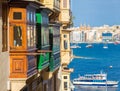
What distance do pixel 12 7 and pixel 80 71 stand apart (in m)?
A: 93.0

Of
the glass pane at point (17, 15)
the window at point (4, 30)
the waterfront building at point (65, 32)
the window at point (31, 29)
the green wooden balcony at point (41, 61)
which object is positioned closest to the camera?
the window at point (4, 30)

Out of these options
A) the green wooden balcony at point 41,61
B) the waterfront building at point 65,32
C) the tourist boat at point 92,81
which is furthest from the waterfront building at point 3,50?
the tourist boat at point 92,81

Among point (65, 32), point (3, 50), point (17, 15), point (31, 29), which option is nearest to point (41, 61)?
point (31, 29)

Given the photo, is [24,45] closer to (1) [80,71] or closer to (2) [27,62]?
(2) [27,62]

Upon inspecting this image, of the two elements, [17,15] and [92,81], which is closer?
[17,15]

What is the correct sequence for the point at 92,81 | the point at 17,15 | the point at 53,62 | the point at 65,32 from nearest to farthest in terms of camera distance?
the point at 17,15 < the point at 53,62 < the point at 65,32 < the point at 92,81

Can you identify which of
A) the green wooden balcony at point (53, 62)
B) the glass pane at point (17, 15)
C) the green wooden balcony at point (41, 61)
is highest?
the glass pane at point (17, 15)

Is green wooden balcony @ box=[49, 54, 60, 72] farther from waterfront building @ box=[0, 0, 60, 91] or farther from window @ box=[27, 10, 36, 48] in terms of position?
waterfront building @ box=[0, 0, 60, 91]

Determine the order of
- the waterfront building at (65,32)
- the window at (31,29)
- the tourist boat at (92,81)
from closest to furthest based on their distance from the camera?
the window at (31,29), the waterfront building at (65,32), the tourist boat at (92,81)

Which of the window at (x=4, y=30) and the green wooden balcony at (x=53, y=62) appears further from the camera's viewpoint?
the green wooden balcony at (x=53, y=62)

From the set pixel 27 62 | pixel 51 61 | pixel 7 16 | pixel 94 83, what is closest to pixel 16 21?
pixel 7 16

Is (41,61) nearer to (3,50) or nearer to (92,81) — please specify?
(3,50)

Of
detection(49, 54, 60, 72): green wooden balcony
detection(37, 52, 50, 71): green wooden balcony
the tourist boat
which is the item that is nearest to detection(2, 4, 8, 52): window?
detection(37, 52, 50, 71): green wooden balcony

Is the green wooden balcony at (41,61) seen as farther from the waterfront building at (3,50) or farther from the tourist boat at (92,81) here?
the tourist boat at (92,81)
